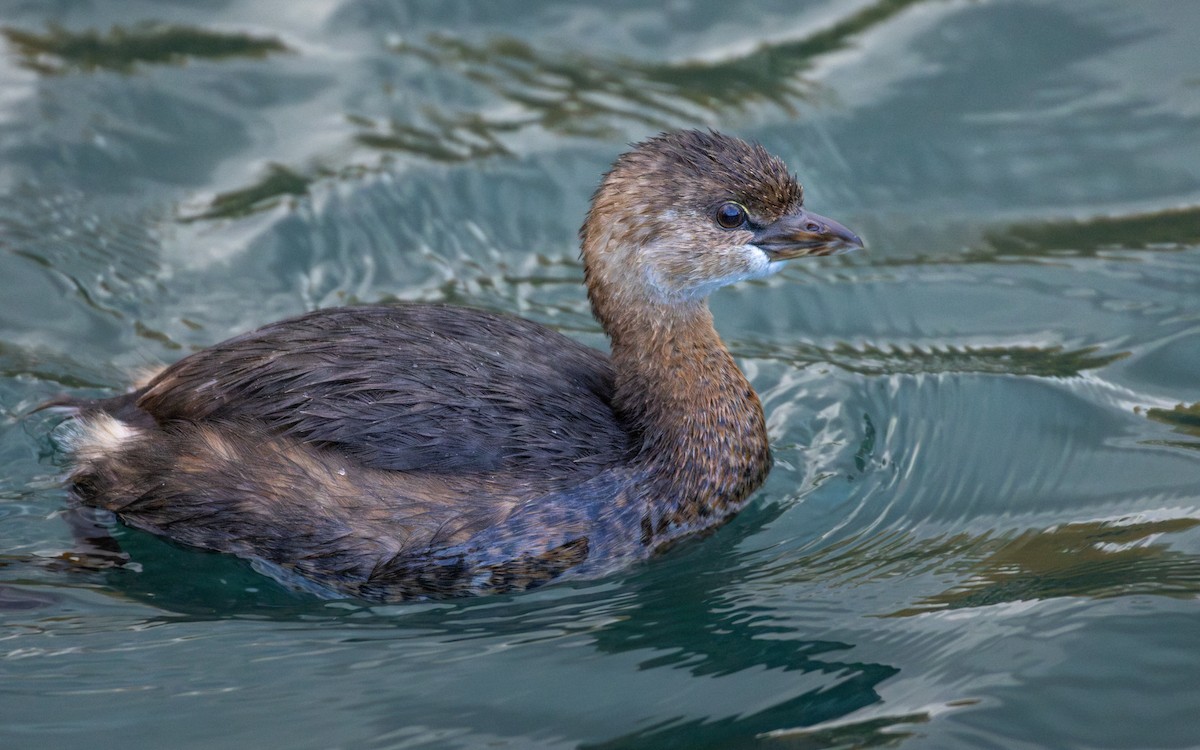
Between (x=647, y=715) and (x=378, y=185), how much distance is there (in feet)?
12.9

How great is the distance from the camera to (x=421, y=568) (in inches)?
196

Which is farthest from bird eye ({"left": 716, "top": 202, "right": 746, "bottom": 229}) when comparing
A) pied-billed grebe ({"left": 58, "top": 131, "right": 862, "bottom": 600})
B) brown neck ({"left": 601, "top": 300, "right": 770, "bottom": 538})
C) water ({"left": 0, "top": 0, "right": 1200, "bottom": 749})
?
water ({"left": 0, "top": 0, "right": 1200, "bottom": 749})

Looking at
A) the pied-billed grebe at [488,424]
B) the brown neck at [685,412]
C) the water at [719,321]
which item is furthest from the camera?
the brown neck at [685,412]

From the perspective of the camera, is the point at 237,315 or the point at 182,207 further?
the point at 182,207

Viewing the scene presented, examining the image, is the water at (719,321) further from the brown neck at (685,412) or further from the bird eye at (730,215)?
the bird eye at (730,215)

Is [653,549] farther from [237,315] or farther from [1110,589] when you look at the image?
[237,315]

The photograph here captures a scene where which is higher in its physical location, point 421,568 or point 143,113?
point 143,113

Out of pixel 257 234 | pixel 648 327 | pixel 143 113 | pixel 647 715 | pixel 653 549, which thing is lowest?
pixel 647 715

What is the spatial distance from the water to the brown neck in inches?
6.7

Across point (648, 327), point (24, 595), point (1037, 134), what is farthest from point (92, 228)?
point (1037, 134)

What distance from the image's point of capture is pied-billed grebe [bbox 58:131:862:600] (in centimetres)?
499

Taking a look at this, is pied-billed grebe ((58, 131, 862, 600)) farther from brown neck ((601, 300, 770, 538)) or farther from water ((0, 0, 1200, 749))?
water ((0, 0, 1200, 749))

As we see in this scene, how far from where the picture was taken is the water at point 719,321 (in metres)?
4.55

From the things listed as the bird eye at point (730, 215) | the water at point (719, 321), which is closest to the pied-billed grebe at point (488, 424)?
the bird eye at point (730, 215)
